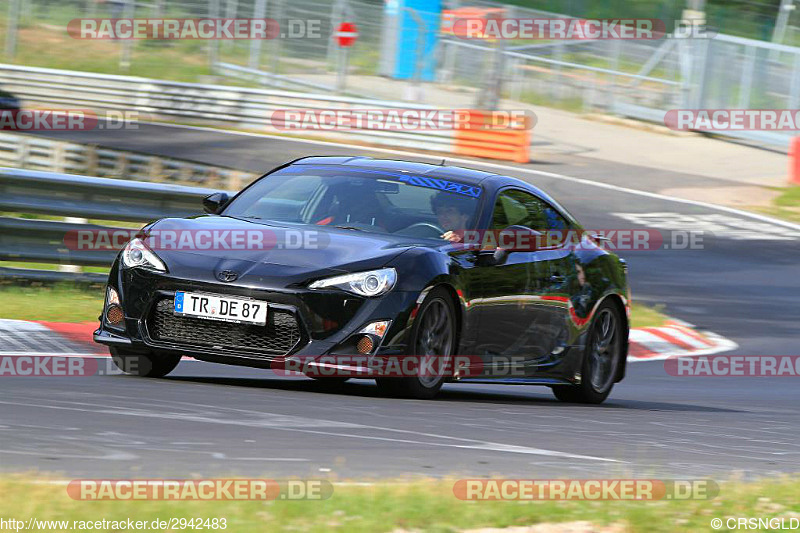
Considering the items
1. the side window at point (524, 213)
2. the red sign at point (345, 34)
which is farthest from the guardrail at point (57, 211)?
the red sign at point (345, 34)

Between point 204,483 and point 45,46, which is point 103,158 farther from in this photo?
point 204,483

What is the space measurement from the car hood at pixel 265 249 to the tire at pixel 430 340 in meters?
0.34

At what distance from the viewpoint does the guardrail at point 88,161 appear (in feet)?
70.4

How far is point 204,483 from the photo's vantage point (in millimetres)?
4734

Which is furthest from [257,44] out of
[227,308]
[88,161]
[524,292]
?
[227,308]

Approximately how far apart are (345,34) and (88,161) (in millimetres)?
11091

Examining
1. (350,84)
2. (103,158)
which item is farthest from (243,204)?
(350,84)

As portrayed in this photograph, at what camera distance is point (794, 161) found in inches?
1037

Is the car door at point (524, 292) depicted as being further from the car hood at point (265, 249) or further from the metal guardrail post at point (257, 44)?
the metal guardrail post at point (257, 44)

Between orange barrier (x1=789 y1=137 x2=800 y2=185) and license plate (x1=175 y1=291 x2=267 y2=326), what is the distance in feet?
65.4

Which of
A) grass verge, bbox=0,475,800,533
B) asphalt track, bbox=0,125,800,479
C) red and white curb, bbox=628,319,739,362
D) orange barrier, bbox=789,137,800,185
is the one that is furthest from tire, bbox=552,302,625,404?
orange barrier, bbox=789,137,800,185

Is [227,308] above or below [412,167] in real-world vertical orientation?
below

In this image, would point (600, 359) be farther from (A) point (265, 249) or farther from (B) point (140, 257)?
(B) point (140, 257)

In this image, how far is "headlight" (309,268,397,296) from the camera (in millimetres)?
7488
